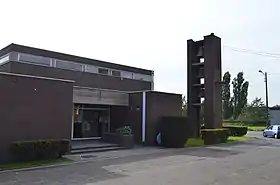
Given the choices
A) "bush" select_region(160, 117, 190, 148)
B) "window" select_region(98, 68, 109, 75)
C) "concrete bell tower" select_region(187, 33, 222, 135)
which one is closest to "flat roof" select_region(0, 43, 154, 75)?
"window" select_region(98, 68, 109, 75)

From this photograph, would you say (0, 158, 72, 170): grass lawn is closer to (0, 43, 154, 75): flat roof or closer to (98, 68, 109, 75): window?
(0, 43, 154, 75): flat roof

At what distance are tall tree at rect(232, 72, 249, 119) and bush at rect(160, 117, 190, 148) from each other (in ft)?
175

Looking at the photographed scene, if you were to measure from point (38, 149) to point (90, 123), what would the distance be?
9230 mm

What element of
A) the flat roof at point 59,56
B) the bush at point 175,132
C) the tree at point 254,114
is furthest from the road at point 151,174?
the tree at point 254,114

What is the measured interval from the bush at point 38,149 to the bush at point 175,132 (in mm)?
8537

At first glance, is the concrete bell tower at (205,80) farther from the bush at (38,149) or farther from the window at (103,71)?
the bush at (38,149)

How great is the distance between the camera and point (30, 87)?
15.4 meters

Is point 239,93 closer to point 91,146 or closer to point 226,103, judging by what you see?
point 226,103

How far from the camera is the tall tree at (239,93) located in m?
74.0

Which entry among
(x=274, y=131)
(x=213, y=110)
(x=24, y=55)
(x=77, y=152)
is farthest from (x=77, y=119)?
(x=274, y=131)

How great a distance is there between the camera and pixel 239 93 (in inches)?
2987

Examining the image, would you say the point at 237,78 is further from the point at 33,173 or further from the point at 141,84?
the point at 33,173

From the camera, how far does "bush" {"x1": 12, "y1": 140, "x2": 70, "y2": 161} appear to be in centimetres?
1427

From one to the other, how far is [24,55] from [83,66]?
18.6 feet
